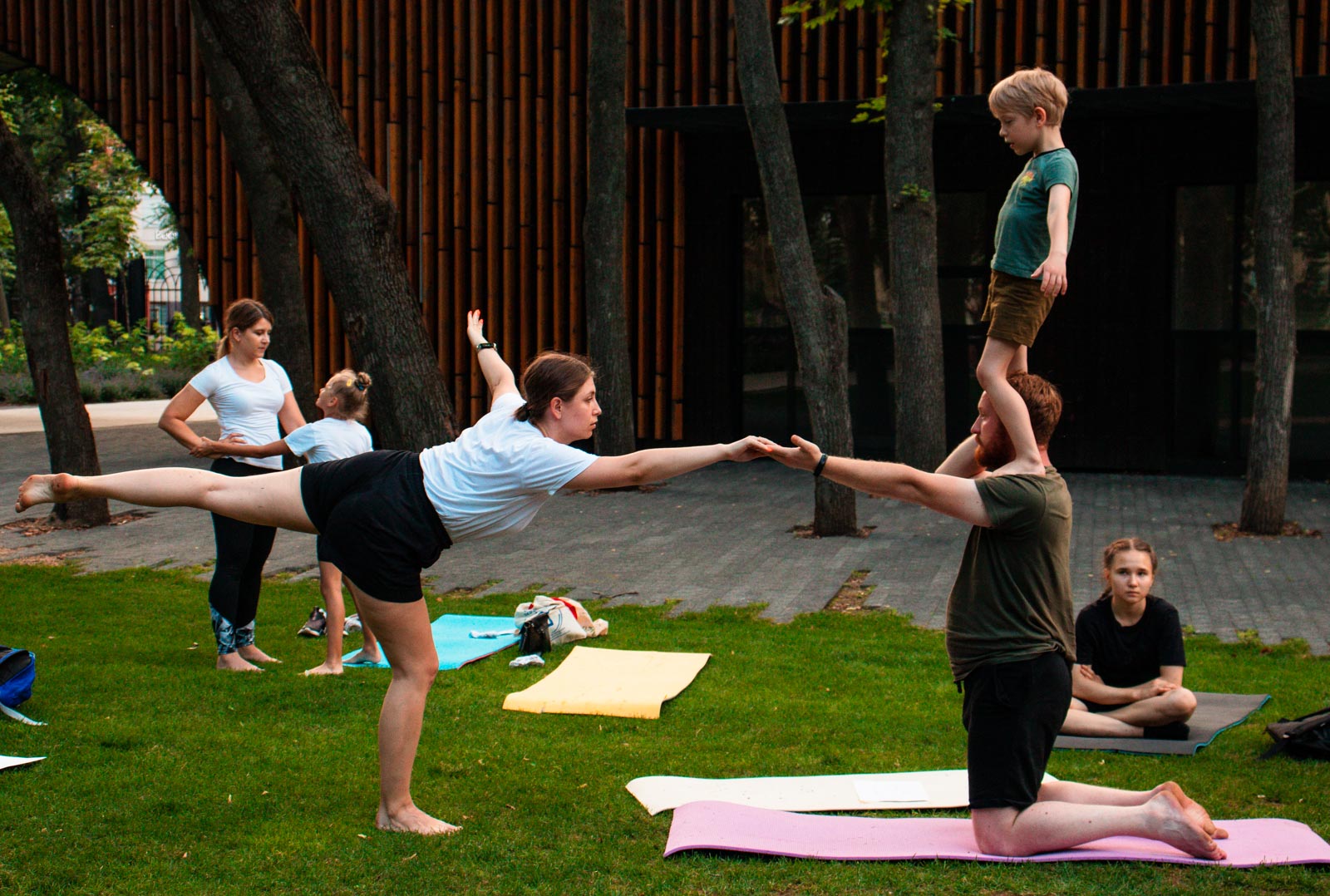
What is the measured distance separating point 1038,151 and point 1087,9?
10533 millimetres

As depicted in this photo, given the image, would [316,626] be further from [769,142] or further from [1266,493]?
[1266,493]

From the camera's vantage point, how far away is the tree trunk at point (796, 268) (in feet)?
36.3

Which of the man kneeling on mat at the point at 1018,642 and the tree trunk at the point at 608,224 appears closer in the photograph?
the man kneeling on mat at the point at 1018,642

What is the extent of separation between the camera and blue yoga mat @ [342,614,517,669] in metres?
7.08

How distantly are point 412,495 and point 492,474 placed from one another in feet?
0.94

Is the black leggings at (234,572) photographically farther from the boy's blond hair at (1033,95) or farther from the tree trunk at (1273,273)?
the tree trunk at (1273,273)

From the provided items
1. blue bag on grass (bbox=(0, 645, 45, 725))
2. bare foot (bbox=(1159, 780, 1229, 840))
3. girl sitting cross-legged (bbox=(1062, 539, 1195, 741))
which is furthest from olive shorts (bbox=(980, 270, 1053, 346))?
blue bag on grass (bbox=(0, 645, 45, 725))

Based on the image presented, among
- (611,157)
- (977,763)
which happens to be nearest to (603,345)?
(611,157)

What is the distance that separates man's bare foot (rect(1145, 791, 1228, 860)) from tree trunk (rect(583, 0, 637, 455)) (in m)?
9.75

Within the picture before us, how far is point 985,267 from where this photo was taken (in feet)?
49.3

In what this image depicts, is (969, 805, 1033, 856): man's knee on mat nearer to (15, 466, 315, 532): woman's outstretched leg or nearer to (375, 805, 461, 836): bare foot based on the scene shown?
(375, 805, 461, 836): bare foot

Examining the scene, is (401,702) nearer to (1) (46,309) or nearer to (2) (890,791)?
(2) (890,791)

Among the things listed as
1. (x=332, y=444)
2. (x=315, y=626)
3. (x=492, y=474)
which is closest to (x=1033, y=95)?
(x=492, y=474)

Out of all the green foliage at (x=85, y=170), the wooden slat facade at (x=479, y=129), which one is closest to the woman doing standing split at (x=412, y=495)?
the wooden slat facade at (x=479, y=129)
